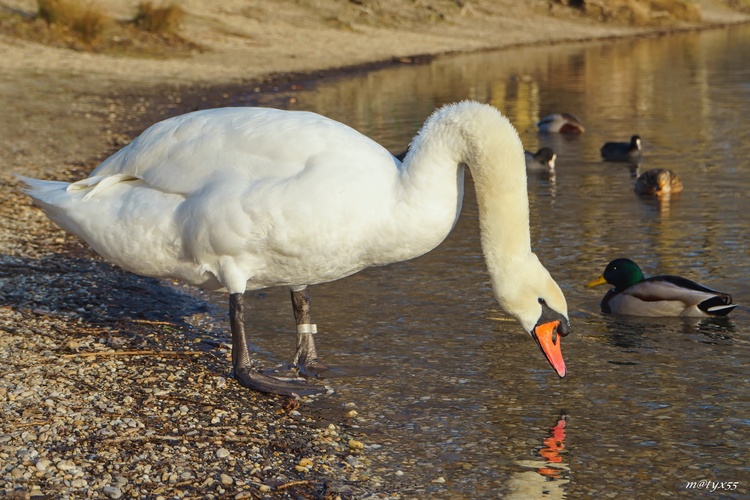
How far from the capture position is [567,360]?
6.84 metres

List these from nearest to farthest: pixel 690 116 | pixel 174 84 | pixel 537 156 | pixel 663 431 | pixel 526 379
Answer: pixel 663 431, pixel 526 379, pixel 537 156, pixel 690 116, pixel 174 84

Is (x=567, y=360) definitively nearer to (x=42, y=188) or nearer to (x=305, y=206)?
(x=305, y=206)

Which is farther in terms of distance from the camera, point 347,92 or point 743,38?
point 743,38

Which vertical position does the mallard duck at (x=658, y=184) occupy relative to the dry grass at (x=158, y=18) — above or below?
below

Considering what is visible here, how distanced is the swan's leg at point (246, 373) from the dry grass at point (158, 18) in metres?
22.4

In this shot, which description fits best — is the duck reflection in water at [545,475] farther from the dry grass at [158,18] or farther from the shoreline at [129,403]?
the dry grass at [158,18]

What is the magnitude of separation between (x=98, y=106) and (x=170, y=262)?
13.4 metres

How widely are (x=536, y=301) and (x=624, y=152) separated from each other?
35.0ft

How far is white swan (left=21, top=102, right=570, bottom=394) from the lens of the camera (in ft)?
17.2

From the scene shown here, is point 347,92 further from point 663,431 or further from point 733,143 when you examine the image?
point 663,431

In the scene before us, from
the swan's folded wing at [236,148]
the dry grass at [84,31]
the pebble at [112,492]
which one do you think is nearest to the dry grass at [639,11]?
the dry grass at [84,31]

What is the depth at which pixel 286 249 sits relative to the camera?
17.7ft

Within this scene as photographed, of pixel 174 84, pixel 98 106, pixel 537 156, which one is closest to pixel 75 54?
pixel 174 84

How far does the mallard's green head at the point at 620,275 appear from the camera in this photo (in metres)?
8.34
